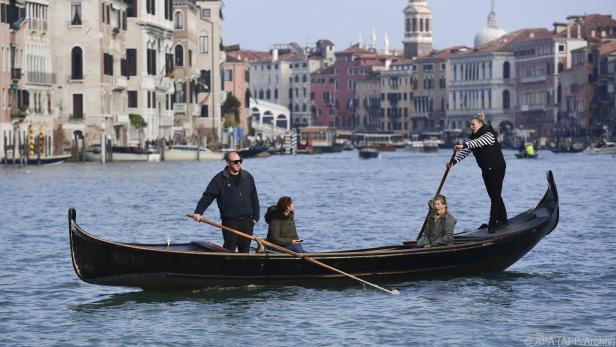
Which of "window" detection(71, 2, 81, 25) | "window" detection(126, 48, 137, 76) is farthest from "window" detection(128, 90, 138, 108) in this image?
"window" detection(71, 2, 81, 25)

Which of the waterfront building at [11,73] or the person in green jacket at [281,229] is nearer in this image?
the person in green jacket at [281,229]

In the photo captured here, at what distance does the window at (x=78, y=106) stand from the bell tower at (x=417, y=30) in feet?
360

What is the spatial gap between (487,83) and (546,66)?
1158 cm

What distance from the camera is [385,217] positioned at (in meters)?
33.9

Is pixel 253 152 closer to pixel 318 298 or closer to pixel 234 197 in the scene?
pixel 318 298

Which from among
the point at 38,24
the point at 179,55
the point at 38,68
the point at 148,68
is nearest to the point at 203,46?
the point at 179,55

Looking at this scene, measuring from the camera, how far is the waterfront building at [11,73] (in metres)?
61.9

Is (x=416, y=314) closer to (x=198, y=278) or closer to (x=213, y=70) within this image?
(x=198, y=278)

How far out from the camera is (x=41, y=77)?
6738 centimetres

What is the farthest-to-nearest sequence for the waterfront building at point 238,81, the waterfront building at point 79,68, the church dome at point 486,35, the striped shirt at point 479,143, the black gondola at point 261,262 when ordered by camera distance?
the church dome at point 486,35 < the waterfront building at point 238,81 < the waterfront building at point 79,68 < the striped shirt at point 479,143 < the black gondola at point 261,262

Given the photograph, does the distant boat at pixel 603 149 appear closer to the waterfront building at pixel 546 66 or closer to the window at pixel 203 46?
the window at pixel 203 46

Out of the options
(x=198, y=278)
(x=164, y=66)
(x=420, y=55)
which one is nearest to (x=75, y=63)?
(x=164, y=66)

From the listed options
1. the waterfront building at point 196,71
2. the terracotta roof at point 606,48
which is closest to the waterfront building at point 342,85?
the terracotta roof at point 606,48

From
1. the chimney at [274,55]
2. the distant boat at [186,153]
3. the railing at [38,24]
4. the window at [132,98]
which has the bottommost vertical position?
the distant boat at [186,153]
